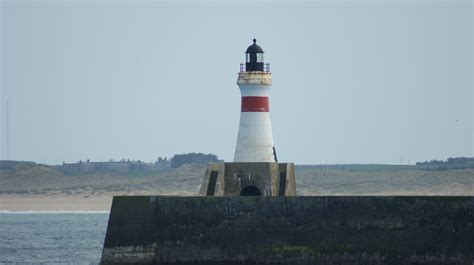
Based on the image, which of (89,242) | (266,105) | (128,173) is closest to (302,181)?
(128,173)

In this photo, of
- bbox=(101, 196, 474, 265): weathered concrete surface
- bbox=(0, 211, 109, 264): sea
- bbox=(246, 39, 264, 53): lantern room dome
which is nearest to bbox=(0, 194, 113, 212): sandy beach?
bbox=(0, 211, 109, 264): sea

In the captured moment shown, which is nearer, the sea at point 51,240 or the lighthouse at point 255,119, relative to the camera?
the lighthouse at point 255,119

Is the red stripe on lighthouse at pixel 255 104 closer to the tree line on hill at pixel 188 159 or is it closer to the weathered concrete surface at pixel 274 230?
the weathered concrete surface at pixel 274 230

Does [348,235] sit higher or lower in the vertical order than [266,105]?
lower

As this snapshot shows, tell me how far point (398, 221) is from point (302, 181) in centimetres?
6466

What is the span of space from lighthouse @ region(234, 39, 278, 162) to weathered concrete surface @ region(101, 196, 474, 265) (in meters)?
5.11

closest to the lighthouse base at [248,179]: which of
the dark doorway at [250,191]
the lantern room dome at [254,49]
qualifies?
the dark doorway at [250,191]

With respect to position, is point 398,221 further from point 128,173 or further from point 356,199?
point 128,173

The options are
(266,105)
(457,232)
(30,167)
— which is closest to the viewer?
(457,232)

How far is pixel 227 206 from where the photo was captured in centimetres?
3916

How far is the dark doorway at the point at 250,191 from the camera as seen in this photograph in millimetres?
43578

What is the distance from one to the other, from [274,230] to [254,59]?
696 centimetres

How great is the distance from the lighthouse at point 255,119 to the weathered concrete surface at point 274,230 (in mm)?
5108

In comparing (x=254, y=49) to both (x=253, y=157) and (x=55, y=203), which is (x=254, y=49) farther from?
(x=55, y=203)
